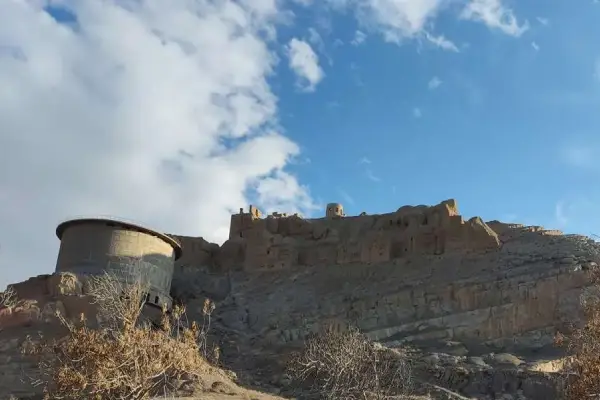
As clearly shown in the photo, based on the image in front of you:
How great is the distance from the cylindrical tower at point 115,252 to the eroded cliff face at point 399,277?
13.9 ft

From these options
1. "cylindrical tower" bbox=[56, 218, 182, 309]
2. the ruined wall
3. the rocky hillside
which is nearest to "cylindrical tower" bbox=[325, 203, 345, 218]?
the ruined wall

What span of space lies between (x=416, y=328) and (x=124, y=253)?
14.3m

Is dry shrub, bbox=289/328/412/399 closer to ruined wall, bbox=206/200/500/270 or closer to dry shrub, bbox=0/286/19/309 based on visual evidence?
dry shrub, bbox=0/286/19/309

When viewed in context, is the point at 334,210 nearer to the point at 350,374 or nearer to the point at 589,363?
the point at 350,374

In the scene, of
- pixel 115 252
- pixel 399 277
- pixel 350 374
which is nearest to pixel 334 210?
pixel 399 277

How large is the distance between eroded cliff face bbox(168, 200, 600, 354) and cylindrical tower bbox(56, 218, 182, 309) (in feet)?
13.9

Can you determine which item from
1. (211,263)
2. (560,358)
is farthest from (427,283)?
(211,263)

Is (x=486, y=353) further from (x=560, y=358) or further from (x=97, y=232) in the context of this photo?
(x=97, y=232)

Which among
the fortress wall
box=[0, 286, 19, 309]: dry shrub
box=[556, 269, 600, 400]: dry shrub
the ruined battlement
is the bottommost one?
box=[556, 269, 600, 400]: dry shrub

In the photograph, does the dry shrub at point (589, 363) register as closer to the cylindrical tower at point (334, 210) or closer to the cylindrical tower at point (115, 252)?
the cylindrical tower at point (115, 252)

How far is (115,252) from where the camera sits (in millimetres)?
33219

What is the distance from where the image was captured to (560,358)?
24.2 meters

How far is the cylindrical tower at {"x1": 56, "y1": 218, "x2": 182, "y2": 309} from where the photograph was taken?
32750mm

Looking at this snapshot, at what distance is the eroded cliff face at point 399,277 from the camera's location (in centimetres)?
2964
